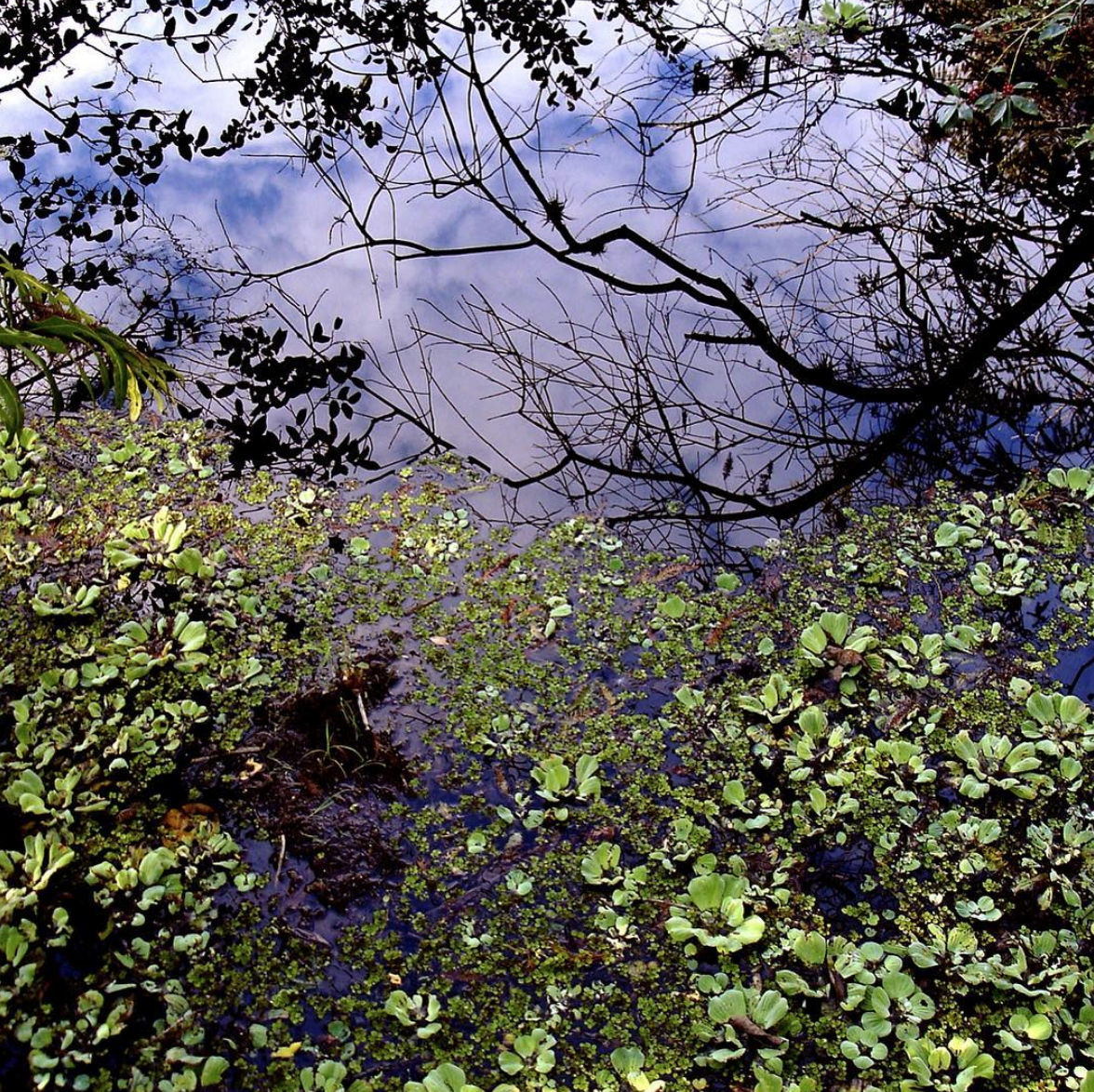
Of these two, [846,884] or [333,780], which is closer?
[846,884]

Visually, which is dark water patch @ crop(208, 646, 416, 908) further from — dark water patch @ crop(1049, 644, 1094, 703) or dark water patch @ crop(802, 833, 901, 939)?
dark water patch @ crop(1049, 644, 1094, 703)

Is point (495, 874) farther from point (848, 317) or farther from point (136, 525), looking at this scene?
point (848, 317)

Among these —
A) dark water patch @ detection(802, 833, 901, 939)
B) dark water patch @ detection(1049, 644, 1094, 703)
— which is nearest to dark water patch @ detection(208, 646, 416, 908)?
dark water patch @ detection(802, 833, 901, 939)

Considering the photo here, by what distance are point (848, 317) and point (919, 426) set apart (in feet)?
1.54

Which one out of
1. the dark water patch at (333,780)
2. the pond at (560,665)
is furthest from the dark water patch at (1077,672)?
the dark water patch at (333,780)

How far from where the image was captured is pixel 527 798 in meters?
1.64

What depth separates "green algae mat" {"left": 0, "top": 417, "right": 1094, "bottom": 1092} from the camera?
133 centimetres

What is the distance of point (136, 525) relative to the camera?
6.82ft

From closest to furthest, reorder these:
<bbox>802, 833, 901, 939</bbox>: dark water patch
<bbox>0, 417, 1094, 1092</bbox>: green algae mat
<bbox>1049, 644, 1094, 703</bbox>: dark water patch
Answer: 1. <bbox>0, 417, 1094, 1092</bbox>: green algae mat
2. <bbox>802, 833, 901, 939</bbox>: dark water patch
3. <bbox>1049, 644, 1094, 703</bbox>: dark water patch

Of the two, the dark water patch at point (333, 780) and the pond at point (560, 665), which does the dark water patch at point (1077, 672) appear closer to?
the pond at point (560, 665)

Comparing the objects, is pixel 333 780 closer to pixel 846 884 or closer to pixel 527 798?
pixel 527 798

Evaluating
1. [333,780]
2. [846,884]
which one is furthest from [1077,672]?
[333,780]

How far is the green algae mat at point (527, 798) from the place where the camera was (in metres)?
1.33

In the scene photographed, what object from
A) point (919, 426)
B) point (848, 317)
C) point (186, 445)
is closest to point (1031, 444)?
point (919, 426)
